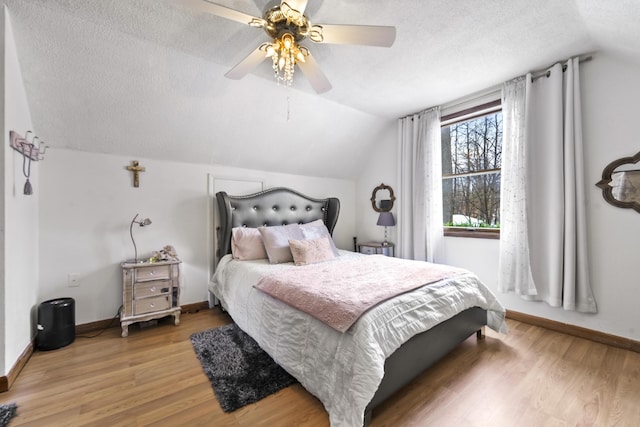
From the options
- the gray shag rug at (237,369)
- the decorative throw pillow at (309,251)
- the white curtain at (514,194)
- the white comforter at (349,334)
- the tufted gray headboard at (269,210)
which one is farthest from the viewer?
the tufted gray headboard at (269,210)

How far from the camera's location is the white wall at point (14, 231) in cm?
158

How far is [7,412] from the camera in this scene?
4.55ft

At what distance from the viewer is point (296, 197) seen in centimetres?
357

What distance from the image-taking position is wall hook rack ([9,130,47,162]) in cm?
171

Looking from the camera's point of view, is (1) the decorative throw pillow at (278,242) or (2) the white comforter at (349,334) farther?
(1) the decorative throw pillow at (278,242)

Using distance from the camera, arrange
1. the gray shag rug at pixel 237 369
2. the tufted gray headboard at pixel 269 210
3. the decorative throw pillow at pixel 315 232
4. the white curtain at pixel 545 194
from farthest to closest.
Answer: the decorative throw pillow at pixel 315 232, the tufted gray headboard at pixel 269 210, the white curtain at pixel 545 194, the gray shag rug at pixel 237 369

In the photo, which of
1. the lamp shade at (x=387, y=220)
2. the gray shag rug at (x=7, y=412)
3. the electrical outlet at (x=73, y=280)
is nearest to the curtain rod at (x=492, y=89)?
the lamp shade at (x=387, y=220)

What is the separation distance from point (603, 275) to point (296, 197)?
3209mm

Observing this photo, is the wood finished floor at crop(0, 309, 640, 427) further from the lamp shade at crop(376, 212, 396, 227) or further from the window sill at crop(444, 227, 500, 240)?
the lamp shade at crop(376, 212, 396, 227)

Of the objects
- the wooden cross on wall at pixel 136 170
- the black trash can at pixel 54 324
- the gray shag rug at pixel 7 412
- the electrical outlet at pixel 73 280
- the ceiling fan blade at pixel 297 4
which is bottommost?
the gray shag rug at pixel 7 412

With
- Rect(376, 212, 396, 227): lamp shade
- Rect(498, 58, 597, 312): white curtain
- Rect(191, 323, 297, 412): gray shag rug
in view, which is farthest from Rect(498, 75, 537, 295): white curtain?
Rect(191, 323, 297, 412): gray shag rug

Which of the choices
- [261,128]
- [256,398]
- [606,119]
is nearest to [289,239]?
[261,128]

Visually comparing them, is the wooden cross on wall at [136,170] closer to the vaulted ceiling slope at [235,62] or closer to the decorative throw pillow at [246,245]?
the vaulted ceiling slope at [235,62]

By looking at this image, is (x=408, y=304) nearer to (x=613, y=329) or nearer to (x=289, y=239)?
(x=289, y=239)
